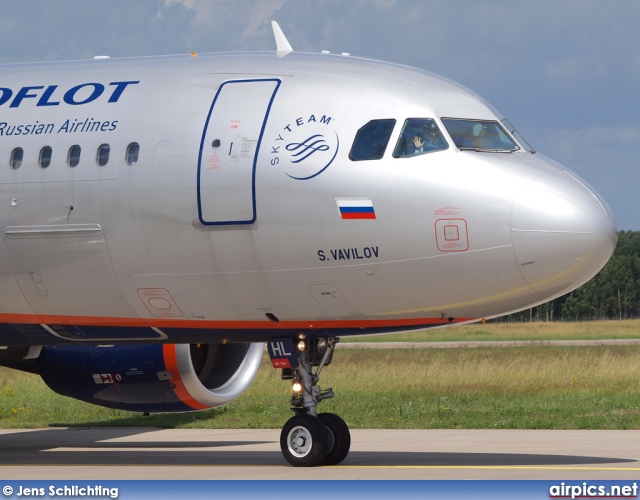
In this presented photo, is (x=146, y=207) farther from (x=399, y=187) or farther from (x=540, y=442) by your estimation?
(x=540, y=442)

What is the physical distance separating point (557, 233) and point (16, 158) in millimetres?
6792

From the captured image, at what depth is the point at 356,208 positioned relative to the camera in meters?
14.6

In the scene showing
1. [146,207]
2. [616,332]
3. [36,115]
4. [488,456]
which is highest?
[616,332]

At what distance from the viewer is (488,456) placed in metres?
18.0

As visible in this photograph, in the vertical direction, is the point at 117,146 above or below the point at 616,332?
below

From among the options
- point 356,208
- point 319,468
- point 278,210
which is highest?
point 278,210

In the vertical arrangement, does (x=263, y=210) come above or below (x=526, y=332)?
below

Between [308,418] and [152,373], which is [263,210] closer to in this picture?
[308,418]

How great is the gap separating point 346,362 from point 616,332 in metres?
39.6

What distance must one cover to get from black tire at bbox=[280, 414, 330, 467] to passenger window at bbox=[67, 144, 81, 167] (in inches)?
160

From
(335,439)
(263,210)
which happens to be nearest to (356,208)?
(263,210)

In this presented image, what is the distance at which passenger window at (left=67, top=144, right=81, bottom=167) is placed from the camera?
1602cm

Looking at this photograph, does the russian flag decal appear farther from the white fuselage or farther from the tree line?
the tree line

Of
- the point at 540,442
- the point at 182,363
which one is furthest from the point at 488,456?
the point at 182,363
